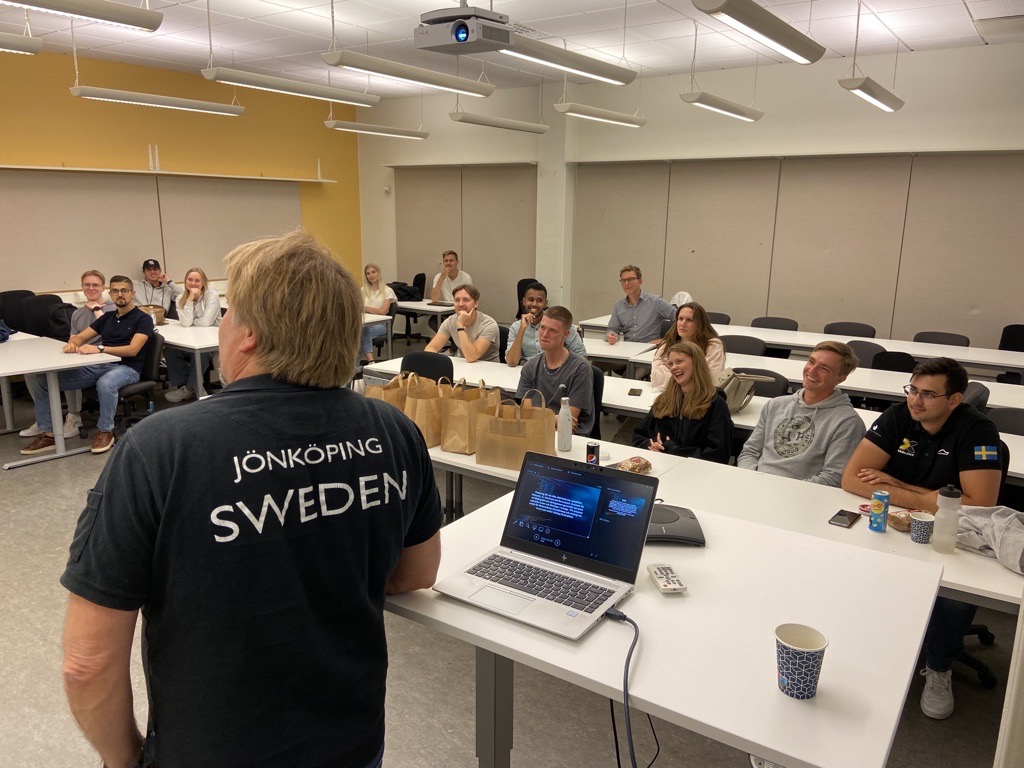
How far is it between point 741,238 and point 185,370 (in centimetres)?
604

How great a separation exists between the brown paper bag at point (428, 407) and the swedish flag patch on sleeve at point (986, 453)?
2.13m

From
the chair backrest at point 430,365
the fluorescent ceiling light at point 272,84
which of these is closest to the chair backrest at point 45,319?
the fluorescent ceiling light at point 272,84

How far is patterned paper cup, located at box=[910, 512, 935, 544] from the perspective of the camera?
7.43 ft

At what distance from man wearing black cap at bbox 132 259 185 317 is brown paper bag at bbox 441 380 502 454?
6.04 meters

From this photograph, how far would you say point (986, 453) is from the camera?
2578 millimetres

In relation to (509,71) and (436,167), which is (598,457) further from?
(436,167)

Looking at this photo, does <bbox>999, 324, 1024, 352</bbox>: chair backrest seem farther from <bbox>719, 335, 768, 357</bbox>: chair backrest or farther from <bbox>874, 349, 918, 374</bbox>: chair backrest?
<bbox>719, 335, 768, 357</bbox>: chair backrest

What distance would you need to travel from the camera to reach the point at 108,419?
5.55m

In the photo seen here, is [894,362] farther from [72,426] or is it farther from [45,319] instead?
[45,319]

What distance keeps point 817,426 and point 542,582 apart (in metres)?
1.98

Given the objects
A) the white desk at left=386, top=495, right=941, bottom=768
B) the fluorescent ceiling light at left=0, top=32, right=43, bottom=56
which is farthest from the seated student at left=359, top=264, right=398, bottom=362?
the white desk at left=386, top=495, right=941, bottom=768

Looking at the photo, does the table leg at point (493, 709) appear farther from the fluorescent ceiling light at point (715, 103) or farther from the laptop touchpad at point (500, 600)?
the fluorescent ceiling light at point (715, 103)

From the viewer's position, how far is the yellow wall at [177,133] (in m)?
7.54

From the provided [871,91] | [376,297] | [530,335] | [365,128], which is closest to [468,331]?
[530,335]
